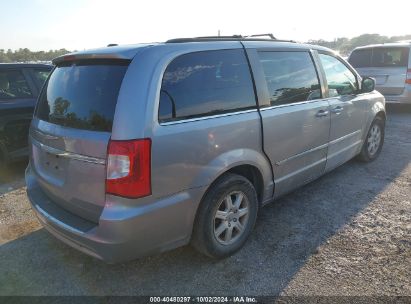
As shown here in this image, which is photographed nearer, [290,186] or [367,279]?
[367,279]

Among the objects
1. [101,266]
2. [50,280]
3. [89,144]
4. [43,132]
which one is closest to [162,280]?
[101,266]

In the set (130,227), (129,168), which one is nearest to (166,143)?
(129,168)

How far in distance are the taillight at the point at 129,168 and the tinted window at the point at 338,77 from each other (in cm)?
259

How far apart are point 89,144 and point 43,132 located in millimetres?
698

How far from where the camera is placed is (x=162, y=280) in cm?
279

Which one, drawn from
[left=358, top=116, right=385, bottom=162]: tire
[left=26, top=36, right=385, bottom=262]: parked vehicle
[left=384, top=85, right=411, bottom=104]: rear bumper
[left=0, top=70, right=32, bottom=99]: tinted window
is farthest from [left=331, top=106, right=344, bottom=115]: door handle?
[left=384, top=85, right=411, bottom=104]: rear bumper

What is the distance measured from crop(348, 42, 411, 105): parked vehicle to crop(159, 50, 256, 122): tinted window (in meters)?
6.79

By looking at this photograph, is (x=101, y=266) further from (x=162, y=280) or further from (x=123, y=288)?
(x=162, y=280)

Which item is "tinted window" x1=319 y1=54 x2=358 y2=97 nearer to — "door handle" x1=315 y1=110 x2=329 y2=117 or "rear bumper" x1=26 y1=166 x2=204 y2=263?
"door handle" x1=315 y1=110 x2=329 y2=117

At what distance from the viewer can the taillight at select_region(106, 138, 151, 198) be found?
2.24 metres

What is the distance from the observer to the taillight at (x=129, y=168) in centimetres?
224

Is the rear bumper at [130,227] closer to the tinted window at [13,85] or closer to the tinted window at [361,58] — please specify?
the tinted window at [13,85]

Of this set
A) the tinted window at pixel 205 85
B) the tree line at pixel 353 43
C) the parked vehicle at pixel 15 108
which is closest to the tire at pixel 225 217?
the tinted window at pixel 205 85

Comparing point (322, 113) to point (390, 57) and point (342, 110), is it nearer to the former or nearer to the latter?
point (342, 110)
